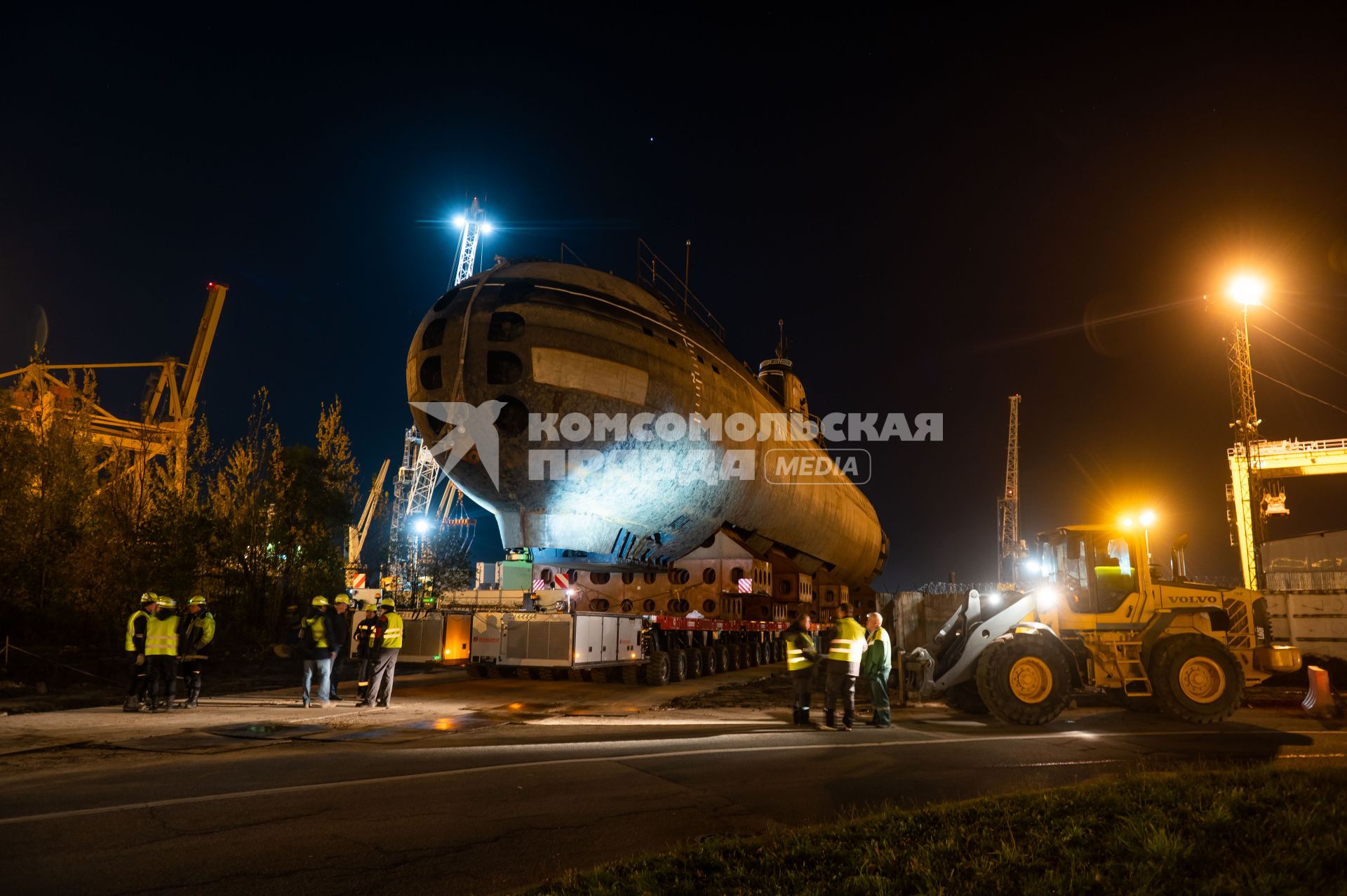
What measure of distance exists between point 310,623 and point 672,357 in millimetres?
7677

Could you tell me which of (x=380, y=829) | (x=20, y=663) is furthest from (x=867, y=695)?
(x=20, y=663)

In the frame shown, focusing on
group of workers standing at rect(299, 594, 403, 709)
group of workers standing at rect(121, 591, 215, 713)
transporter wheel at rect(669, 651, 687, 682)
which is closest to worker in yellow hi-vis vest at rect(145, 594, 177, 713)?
group of workers standing at rect(121, 591, 215, 713)

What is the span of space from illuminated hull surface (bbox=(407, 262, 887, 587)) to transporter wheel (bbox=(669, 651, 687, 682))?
2.06m

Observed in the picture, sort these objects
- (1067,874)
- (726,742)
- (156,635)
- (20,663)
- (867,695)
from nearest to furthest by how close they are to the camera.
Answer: (1067,874) → (726,742) → (156,635) → (867,695) → (20,663)

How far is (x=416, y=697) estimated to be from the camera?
46.8 feet

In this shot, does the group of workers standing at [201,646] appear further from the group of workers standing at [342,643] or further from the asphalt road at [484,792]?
the asphalt road at [484,792]

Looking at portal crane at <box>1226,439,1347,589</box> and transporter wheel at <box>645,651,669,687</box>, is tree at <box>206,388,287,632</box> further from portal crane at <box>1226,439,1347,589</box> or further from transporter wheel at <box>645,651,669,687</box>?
portal crane at <box>1226,439,1347,589</box>

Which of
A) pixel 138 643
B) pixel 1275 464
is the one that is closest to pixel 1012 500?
pixel 1275 464

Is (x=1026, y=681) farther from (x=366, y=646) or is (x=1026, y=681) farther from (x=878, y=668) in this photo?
(x=366, y=646)

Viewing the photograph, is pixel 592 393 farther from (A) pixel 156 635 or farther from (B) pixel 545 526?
(A) pixel 156 635

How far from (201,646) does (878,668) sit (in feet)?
33.6

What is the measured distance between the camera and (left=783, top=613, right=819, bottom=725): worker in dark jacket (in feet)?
35.5

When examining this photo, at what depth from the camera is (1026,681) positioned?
34.9 ft

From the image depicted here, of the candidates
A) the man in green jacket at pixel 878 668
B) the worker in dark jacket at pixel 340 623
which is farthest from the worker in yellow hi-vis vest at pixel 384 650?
the man in green jacket at pixel 878 668
